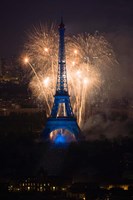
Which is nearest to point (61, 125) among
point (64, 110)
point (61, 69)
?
point (64, 110)

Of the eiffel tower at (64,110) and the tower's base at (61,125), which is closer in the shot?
the eiffel tower at (64,110)

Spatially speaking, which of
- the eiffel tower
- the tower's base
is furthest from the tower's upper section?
the tower's base

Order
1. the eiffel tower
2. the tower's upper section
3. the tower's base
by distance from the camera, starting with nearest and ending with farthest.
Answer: the tower's upper section → the eiffel tower → the tower's base

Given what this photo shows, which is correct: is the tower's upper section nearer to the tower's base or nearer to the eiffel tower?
the eiffel tower

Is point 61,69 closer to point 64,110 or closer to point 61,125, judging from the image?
point 61,125

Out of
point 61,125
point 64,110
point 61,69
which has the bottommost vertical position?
point 61,125

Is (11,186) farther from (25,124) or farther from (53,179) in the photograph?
(25,124)

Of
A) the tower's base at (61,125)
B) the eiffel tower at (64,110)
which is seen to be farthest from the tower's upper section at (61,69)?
the tower's base at (61,125)

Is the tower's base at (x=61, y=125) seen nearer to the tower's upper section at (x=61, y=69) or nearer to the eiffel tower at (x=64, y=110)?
the eiffel tower at (x=64, y=110)
